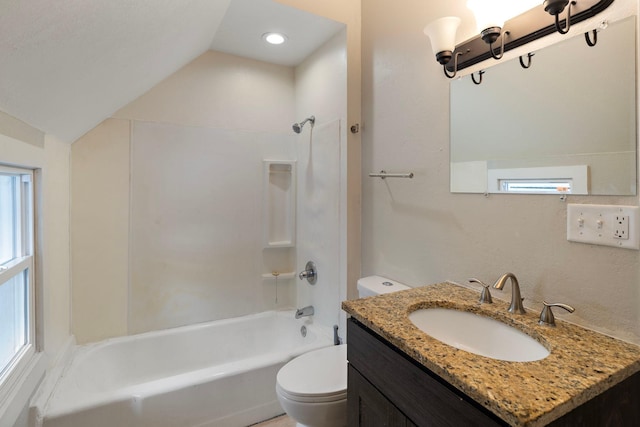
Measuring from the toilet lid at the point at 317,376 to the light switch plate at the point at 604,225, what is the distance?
1.05 metres

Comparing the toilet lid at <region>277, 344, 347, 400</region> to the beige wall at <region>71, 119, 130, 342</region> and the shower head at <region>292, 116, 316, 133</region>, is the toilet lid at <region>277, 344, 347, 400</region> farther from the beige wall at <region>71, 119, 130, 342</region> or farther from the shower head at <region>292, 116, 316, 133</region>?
the shower head at <region>292, 116, 316, 133</region>

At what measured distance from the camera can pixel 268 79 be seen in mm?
2553

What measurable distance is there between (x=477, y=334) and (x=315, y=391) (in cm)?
70

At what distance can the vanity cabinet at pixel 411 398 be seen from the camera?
661 mm

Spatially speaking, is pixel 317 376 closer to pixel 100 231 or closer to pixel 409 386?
pixel 409 386

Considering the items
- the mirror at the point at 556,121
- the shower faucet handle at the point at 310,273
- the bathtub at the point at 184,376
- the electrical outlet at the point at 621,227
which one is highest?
the mirror at the point at 556,121

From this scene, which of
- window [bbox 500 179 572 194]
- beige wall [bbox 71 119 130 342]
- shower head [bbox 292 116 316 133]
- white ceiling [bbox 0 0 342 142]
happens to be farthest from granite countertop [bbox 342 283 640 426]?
beige wall [bbox 71 119 130 342]

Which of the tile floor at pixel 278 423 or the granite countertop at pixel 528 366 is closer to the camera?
the granite countertop at pixel 528 366

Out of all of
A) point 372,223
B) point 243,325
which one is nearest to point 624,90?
point 372,223

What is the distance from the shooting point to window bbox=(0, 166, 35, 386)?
50.3 inches

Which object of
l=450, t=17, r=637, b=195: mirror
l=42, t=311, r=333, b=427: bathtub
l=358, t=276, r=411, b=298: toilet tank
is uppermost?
l=450, t=17, r=637, b=195: mirror

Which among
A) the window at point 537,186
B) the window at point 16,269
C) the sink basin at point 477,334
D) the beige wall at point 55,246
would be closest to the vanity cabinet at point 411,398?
the sink basin at point 477,334

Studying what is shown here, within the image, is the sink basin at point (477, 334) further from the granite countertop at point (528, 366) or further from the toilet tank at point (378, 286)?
the toilet tank at point (378, 286)

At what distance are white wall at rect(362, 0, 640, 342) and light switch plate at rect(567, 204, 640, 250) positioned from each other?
0.02 metres
